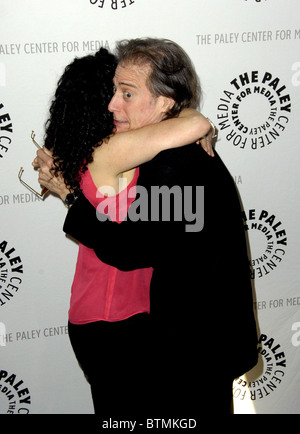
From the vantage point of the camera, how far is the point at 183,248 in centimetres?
111

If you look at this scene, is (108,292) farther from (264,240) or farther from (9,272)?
(264,240)

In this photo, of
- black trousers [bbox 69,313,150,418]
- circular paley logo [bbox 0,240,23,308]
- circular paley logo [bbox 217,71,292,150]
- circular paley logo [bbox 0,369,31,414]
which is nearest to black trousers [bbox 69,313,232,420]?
black trousers [bbox 69,313,150,418]

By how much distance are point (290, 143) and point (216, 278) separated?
81 cm

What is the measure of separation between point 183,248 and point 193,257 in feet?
0.12

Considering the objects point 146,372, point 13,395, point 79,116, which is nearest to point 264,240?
point 146,372

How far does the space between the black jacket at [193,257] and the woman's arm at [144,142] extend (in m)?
0.03

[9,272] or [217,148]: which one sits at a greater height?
[217,148]

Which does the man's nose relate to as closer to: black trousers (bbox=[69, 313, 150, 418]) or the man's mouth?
the man's mouth

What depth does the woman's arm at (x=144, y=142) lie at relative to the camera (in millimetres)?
1069

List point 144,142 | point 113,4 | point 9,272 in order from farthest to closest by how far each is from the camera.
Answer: point 9,272 → point 113,4 → point 144,142

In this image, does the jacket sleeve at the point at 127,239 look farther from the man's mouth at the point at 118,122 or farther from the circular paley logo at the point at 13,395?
the circular paley logo at the point at 13,395

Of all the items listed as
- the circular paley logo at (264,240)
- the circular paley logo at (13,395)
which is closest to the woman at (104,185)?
the circular paley logo at (13,395)

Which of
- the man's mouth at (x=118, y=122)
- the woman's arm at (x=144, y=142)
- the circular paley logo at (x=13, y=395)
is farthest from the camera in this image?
the circular paley logo at (x=13, y=395)
